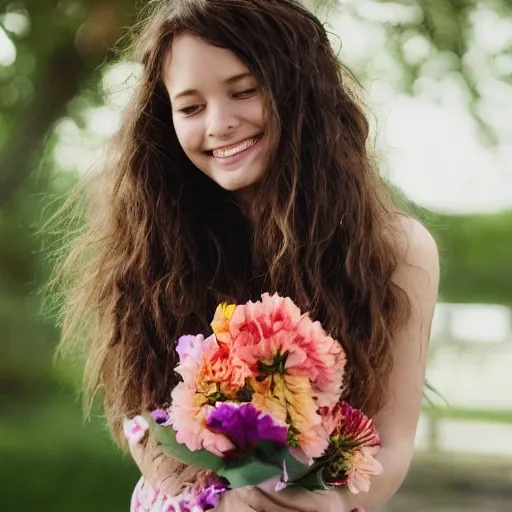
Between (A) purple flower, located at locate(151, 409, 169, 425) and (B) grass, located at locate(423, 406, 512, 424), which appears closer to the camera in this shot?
(A) purple flower, located at locate(151, 409, 169, 425)

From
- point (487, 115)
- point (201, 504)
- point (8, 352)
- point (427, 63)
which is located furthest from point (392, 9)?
point (201, 504)

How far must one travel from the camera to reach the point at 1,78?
6.62 m

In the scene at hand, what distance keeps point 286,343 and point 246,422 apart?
0.41ft

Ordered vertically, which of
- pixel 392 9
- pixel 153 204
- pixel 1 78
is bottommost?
pixel 153 204

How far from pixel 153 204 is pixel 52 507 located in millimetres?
3672

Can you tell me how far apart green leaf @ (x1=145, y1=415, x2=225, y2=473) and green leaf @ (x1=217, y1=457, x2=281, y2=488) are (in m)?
0.02

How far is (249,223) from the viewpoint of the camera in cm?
199

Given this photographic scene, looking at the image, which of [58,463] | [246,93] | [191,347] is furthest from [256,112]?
[58,463]

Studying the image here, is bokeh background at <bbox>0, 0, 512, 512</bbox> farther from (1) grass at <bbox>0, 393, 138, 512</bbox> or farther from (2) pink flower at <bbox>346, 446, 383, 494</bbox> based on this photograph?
(2) pink flower at <bbox>346, 446, 383, 494</bbox>

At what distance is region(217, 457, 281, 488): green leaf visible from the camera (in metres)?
1.38

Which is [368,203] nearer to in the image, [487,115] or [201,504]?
[201,504]

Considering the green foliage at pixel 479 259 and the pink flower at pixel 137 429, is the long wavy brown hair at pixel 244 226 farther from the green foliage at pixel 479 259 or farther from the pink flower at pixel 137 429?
the green foliage at pixel 479 259

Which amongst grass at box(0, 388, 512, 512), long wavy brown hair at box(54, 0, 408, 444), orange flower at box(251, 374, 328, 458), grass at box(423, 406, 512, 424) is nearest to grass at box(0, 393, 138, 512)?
grass at box(0, 388, 512, 512)

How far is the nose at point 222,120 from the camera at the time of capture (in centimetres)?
174
